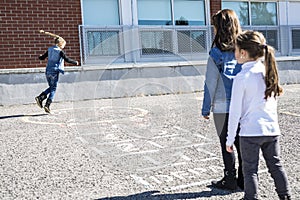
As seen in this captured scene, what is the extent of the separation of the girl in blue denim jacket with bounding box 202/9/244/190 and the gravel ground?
290 millimetres

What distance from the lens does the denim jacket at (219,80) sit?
3277 millimetres

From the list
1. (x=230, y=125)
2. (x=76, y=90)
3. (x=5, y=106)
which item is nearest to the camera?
(x=230, y=125)

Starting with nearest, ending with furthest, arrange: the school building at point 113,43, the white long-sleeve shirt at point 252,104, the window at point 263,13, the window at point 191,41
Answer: the white long-sleeve shirt at point 252,104 → the school building at point 113,43 → the window at point 191,41 → the window at point 263,13

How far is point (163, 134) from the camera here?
5.74 m

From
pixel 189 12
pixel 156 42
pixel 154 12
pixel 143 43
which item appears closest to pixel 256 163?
pixel 143 43

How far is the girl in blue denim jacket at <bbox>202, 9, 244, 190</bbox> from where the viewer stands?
325cm

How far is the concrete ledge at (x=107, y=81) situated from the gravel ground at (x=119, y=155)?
1.13m

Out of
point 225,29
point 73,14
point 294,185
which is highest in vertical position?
point 73,14

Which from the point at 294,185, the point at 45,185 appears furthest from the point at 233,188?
the point at 45,185

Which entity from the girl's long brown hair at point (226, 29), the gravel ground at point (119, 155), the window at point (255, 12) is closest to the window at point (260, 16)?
the window at point (255, 12)

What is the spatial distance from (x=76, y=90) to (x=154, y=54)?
2.40m

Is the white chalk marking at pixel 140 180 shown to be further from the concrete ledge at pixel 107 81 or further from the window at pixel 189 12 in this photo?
the window at pixel 189 12

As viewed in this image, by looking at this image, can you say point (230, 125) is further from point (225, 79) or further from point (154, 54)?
point (154, 54)

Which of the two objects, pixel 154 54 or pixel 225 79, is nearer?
pixel 225 79
